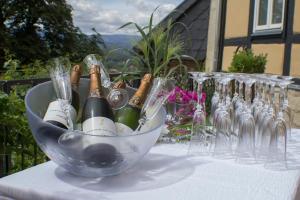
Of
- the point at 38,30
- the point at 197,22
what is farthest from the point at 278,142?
the point at 38,30

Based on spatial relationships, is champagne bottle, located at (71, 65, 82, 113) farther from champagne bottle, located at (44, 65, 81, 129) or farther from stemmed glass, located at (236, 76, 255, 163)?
stemmed glass, located at (236, 76, 255, 163)

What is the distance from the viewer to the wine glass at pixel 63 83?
1.05m

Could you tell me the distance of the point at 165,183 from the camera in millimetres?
997

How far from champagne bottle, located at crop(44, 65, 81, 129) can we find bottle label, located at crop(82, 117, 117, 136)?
0.05m

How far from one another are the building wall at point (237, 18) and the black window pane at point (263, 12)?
0.26 meters

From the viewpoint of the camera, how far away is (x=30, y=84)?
2.09 meters

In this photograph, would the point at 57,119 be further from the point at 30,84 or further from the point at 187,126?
the point at 30,84

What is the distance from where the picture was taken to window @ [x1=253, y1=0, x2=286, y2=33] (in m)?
4.91

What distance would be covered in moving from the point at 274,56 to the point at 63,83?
13.7 feet

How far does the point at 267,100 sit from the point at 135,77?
0.89 meters

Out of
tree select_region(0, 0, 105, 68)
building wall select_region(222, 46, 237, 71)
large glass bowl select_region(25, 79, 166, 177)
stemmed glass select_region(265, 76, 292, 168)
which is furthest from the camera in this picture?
tree select_region(0, 0, 105, 68)

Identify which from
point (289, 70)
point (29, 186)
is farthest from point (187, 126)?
point (289, 70)

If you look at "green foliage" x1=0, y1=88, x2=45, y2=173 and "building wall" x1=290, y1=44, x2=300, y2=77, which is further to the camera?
"building wall" x1=290, y1=44, x2=300, y2=77

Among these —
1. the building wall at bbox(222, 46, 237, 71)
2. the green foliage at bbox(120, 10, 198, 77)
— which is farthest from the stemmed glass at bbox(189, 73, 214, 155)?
the building wall at bbox(222, 46, 237, 71)
